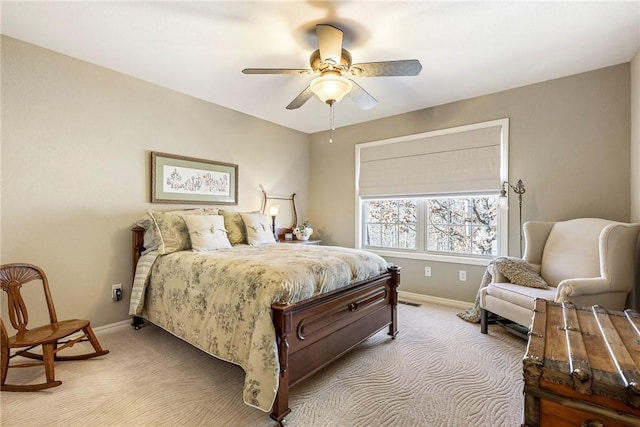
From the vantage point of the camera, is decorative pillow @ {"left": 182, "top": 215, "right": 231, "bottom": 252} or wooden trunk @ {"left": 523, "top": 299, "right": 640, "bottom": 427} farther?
decorative pillow @ {"left": 182, "top": 215, "right": 231, "bottom": 252}

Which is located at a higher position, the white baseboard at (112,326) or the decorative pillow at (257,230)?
the decorative pillow at (257,230)

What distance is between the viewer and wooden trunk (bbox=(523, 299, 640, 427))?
0.86 meters

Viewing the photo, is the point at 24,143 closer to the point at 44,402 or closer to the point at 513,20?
the point at 44,402

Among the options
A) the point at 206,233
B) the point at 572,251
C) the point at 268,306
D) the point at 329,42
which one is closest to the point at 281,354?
the point at 268,306

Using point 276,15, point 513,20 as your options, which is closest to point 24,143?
point 276,15

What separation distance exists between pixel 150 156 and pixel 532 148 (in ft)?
14.1

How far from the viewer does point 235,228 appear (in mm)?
3393

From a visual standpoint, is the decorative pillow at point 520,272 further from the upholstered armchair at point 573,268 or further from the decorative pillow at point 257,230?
the decorative pillow at point 257,230

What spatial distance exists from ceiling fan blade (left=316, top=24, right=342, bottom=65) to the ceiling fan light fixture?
0.39ft

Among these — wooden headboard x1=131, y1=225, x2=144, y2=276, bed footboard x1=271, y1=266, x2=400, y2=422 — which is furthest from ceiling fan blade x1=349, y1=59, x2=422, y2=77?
wooden headboard x1=131, y1=225, x2=144, y2=276

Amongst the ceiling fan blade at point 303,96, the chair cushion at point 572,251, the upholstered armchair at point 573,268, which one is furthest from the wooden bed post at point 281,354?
the chair cushion at point 572,251

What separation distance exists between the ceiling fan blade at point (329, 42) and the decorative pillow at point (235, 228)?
2063 millimetres

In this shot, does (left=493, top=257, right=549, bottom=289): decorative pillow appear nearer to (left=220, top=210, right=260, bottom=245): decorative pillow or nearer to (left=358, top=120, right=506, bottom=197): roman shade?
(left=358, top=120, right=506, bottom=197): roman shade

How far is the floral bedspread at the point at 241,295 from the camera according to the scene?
1.62 metres
